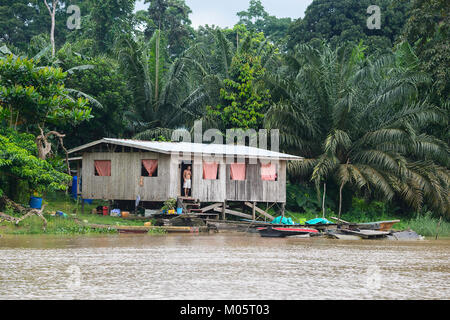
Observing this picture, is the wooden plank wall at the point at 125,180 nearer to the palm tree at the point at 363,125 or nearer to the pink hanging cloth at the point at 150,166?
the pink hanging cloth at the point at 150,166

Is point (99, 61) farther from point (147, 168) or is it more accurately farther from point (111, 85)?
point (147, 168)

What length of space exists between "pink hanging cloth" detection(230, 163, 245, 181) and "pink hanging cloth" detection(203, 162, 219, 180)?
0.81 m

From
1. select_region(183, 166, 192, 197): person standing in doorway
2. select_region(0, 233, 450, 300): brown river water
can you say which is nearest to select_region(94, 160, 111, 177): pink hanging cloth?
select_region(183, 166, 192, 197): person standing in doorway

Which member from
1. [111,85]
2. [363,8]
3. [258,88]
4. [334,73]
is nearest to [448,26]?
[334,73]

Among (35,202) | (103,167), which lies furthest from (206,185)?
(35,202)

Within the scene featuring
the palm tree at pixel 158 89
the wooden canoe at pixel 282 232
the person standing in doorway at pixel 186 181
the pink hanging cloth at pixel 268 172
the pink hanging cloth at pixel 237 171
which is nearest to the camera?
the wooden canoe at pixel 282 232

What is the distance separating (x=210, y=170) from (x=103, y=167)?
13.9 ft

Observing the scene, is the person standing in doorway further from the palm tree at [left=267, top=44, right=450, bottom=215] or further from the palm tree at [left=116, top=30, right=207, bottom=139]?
the palm tree at [left=116, top=30, right=207, bottom=139]

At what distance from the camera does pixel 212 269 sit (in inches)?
549

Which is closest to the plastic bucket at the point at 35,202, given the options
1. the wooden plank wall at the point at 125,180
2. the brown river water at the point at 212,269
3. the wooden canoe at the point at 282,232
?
the brown river water at the point at 212,269

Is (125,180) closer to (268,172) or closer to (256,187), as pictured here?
(256,187)

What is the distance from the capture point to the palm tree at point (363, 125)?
27.7 metres

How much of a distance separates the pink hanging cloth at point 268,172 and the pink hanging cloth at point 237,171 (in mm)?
843

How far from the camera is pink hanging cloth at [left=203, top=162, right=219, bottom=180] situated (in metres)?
26.8
